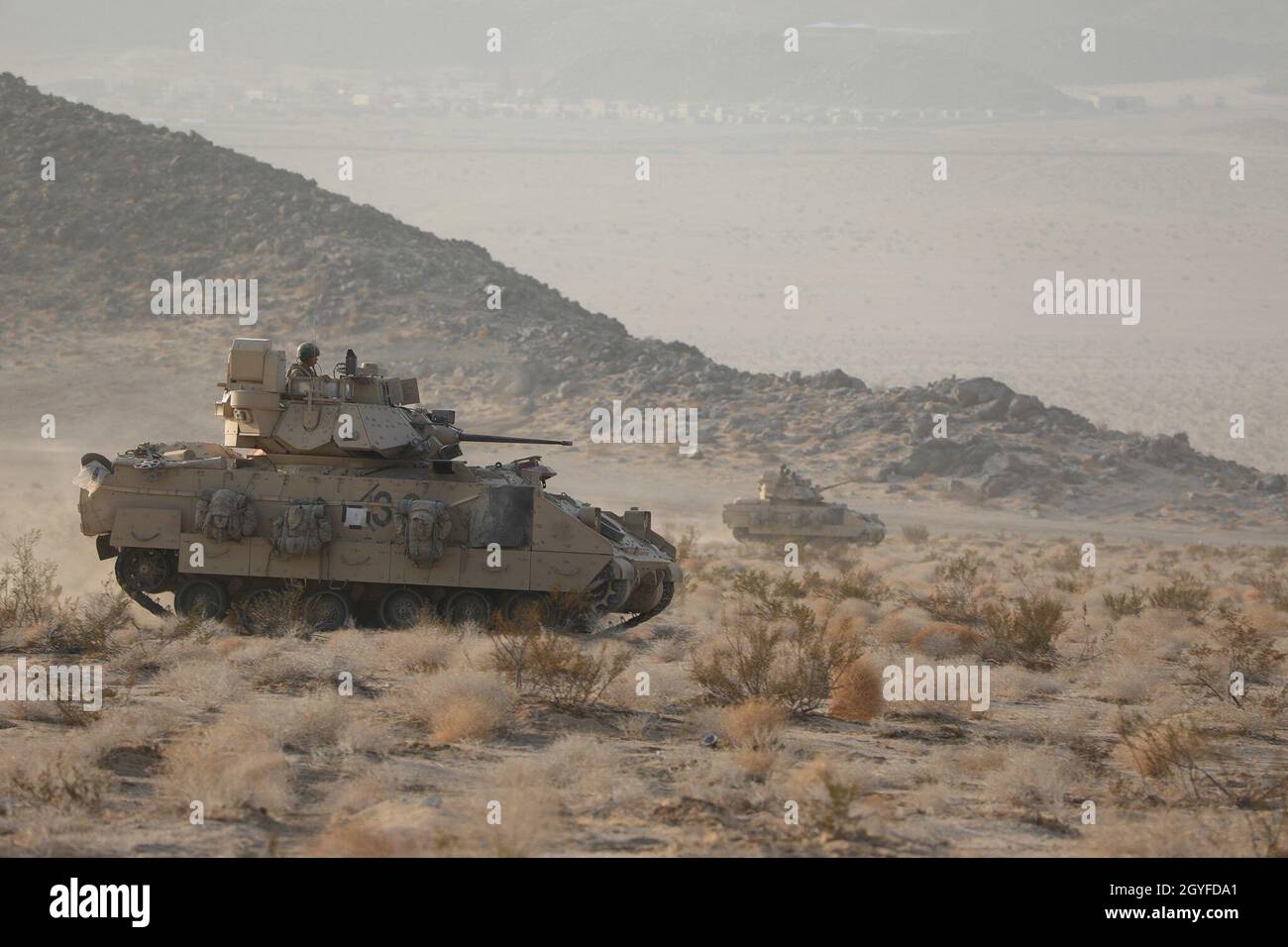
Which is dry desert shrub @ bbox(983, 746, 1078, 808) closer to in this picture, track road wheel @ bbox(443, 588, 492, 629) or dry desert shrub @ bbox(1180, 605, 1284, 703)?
dry desert shrub @ bbox(1180, 605, 1284, 703)

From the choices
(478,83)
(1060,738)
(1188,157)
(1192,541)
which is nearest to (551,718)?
(1060,738)

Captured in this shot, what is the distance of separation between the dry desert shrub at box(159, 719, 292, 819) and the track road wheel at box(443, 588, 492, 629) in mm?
6790

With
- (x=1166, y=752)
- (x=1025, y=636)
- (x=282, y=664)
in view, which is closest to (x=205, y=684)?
(x=282, y=664)

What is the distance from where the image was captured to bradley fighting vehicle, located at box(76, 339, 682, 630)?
763 inches

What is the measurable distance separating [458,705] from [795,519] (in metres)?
23.9

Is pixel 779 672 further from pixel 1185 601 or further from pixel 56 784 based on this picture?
pixel 1185 601

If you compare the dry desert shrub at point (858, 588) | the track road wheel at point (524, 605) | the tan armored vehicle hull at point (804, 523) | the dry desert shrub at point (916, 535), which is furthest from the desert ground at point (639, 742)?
the dry desert shrub at point (916, 535)

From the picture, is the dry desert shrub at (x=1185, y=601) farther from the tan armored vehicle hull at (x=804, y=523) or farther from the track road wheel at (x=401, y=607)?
the track road wheel at (x=401, y=607)

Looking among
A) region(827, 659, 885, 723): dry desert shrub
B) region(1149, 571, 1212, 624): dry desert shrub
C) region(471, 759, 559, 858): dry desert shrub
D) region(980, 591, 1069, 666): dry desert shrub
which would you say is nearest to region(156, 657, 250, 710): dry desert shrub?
region(471, 759, 559, 858): dry desert shrub

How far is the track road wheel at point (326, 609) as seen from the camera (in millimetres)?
19703

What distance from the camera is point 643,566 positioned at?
66.0 ft

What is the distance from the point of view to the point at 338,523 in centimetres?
1945

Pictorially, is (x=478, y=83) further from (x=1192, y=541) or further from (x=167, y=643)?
(x=167, y=643)

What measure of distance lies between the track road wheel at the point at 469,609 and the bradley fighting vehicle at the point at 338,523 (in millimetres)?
16
